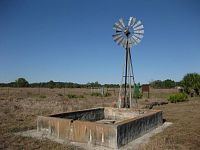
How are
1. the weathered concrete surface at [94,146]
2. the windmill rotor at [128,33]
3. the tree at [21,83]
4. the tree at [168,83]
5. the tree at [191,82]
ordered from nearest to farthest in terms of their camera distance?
the weathered concrete surface at [94,146], the windmill rotor at [128,33], the tree at [191,82], the tree at [21,83], the tree at [168,83]

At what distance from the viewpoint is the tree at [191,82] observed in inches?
1287

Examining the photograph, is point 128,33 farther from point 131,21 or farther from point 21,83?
point 21,83

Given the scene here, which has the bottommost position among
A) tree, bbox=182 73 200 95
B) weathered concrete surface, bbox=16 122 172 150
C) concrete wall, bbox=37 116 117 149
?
weathered concrete surface, bbox=16 122 172 150

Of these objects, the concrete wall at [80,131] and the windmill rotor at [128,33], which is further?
the windmill rotor at [128,33]

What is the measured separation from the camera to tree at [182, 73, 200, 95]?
32688 mm

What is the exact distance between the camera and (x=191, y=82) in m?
33.2

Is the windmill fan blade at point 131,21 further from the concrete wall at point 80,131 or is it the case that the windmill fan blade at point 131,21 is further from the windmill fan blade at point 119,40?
the concrete wall at point 80,131

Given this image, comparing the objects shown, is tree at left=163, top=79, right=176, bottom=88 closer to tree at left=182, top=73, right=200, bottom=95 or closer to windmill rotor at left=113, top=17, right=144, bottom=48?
tree at left=182, top=73, right=200, bottom=95

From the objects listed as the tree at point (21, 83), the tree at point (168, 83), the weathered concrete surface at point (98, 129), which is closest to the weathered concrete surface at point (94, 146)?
the weathered concrete surface at point (98, 129)

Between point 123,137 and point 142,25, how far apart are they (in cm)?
777

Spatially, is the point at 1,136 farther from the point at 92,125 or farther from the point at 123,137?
the point at 123,137

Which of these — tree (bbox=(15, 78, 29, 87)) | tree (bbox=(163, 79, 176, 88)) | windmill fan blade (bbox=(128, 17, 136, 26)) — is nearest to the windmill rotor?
windmill fan blade (bbox=(128, 17, 136, 26))

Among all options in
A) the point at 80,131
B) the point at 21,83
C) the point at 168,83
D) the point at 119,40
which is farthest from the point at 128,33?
the point at 168,83

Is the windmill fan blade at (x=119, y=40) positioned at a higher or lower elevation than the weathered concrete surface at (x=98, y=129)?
higher
